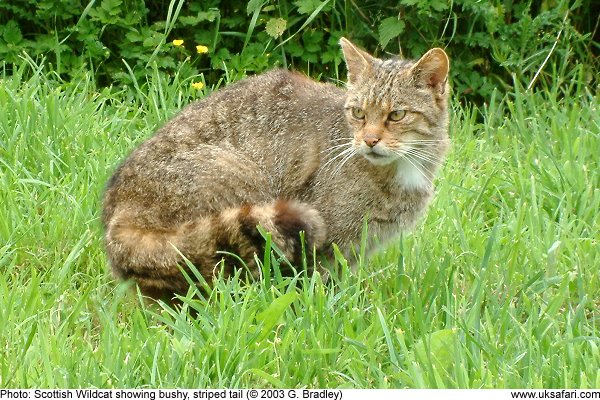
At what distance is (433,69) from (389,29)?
2.02m

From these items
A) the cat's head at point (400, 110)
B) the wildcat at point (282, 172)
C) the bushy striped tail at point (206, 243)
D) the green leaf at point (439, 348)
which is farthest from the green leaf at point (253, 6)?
the green leaf at point (439, 348)

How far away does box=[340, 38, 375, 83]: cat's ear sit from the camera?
15.3 feet

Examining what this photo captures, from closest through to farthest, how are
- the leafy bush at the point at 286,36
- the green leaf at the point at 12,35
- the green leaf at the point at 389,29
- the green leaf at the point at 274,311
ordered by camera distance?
the green leaf at the point at 274,311, the green leaf at the point at 389,29, the leafy bush at the point at 286,36, the green leaf at the point at 12,35

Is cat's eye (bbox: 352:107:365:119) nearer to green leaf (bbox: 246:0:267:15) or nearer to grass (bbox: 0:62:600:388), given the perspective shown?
grass (bbox: 0:62:600:388)

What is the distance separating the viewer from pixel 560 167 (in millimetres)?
5340

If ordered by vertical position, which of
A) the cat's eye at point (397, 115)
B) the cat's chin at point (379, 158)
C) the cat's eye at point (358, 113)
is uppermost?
the cat's eye at point (397, 115)

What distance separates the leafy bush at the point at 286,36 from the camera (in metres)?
6.57

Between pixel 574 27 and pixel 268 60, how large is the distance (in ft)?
6.51

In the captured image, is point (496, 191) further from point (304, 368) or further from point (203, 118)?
point (304, 368)

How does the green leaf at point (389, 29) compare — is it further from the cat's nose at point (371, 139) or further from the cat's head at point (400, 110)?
the cat's nose at point (371, 139)

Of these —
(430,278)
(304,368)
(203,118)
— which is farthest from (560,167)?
(304,368)

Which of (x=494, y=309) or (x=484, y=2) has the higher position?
(x=484, y=2)

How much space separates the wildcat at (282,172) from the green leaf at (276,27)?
187 cm

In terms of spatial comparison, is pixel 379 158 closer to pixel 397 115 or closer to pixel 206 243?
pixel 397 115
